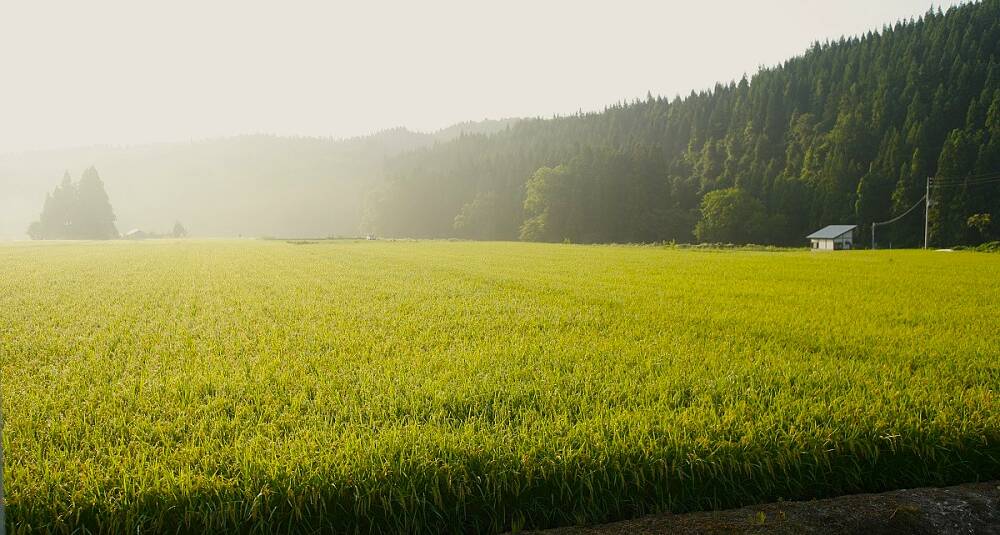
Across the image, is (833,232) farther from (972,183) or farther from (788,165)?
(788,165)

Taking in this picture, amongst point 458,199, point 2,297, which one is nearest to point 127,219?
point 458,199

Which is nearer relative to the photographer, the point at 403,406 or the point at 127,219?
the point at 403,406

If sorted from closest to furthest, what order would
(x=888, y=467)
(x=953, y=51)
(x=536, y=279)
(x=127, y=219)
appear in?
(x=888, y=467)
(x=536, y=279)
(x=127, y=219)
(x=953, y=51)

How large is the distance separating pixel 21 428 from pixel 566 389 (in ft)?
12.9

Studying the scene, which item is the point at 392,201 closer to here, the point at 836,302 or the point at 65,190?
the point at 65,190

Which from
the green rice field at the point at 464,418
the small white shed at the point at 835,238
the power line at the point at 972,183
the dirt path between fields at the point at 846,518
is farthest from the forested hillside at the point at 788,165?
the dirt path between fields at the point at 846,518

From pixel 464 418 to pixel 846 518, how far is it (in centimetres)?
247

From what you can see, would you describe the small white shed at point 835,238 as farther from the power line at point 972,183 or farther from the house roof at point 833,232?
the power line at point 972,183

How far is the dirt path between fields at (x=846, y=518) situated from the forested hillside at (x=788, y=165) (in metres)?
83.0

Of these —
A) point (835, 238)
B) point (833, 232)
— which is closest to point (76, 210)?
point (835, 238)

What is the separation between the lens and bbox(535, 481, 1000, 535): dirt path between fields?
3068 millimetres

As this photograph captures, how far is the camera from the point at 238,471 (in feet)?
10.5

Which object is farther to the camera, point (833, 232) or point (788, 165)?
point (788, 165)

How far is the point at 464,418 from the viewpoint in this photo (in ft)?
13.7
